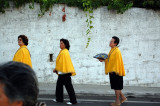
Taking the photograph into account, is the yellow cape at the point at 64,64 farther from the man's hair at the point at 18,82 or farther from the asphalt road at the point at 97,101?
the man's hair at the point at 18,82

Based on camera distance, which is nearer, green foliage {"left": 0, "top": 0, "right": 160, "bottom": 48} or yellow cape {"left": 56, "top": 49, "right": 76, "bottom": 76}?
yellow cape {"left": 56, "top": 49, "right": 76, "bottom": 76}

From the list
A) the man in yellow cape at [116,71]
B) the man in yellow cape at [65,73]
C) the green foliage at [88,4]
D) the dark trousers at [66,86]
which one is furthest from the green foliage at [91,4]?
the dark trousers at [66,86]

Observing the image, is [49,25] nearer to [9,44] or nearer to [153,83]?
[9,44]

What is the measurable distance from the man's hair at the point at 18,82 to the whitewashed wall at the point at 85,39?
8537mm

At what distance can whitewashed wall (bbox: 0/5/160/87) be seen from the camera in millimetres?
10102

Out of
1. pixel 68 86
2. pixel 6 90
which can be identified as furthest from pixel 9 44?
pixel 6 90

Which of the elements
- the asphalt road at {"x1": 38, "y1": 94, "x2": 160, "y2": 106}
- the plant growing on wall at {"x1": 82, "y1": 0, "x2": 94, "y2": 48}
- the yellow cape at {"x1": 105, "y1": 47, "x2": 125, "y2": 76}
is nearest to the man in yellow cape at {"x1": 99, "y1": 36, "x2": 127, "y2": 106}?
the yellow cape at {"x1": 105, "y1": 47, "x2": 125, "y2": 76}

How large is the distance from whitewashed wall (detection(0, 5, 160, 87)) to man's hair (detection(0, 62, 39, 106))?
854 cm

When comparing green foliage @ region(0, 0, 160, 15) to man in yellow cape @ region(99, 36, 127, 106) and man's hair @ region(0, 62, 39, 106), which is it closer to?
man in yellow cape @ region(99, 36, 127, 106)

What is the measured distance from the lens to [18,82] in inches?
64.0

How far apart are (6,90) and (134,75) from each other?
911cm

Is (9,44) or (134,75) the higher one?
(9,44)

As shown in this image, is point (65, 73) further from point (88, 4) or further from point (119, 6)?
point (119, 6)

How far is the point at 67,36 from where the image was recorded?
10211 millimetres
